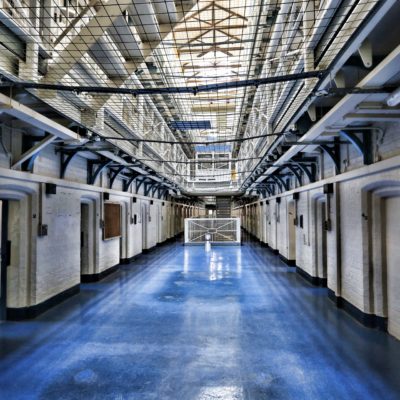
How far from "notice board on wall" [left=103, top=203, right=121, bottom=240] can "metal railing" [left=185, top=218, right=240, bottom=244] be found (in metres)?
6.08

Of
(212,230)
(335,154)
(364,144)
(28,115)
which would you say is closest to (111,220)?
(28,115)

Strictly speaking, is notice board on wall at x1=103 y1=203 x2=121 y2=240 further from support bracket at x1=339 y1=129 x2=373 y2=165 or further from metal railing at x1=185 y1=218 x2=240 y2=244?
metal railing at x1=185 y1=218 x2=240 y2=244

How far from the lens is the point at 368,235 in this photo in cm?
404

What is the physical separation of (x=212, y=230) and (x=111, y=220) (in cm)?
716

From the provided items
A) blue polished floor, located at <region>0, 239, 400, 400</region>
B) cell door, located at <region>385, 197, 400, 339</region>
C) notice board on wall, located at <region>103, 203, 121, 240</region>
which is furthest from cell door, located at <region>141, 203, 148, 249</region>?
cell door, located at <region>385, 197, 400, 339</region>

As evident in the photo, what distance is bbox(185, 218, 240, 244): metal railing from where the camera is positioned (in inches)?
542

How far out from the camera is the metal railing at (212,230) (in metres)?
13.8

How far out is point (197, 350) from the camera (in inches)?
127

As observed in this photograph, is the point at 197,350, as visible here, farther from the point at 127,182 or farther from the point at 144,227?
the point at 144,227

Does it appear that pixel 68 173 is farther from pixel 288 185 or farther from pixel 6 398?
pixel 288 185

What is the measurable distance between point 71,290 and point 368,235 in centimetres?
491

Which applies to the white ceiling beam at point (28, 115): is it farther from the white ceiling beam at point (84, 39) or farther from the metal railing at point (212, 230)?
the metal railing at point (212, 230)

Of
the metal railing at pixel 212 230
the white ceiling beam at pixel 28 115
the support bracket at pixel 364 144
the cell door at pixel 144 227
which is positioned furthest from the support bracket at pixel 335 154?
the metal railing at pixel 212 230

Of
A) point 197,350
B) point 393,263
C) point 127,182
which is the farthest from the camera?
point 127,182
